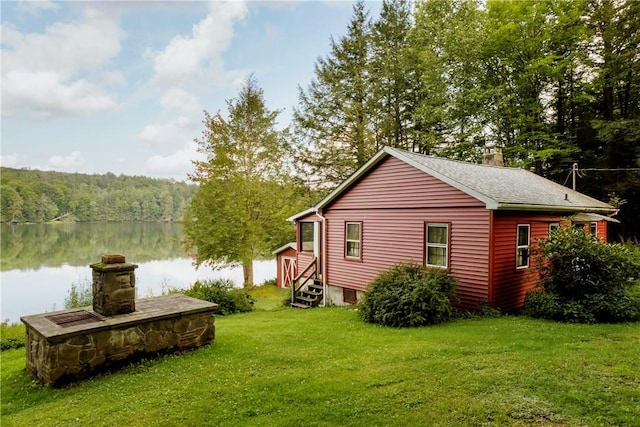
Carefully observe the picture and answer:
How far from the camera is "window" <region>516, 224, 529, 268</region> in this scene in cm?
1035

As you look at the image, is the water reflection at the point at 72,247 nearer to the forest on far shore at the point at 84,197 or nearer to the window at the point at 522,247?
the forest on far shore at the point at 84,197

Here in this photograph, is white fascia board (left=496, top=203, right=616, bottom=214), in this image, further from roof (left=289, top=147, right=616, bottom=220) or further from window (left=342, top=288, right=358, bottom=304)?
window (left=342, top=288, right=358, bottom=304)

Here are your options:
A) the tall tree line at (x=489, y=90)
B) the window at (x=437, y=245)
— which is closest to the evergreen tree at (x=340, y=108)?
the tall tree line at (x=489, y=90)

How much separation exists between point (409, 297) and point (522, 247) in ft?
12.8

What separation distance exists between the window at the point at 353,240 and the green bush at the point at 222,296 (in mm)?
4184

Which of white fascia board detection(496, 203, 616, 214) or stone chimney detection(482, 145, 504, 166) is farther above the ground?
stone chimney detection(482, 145, 504, 166)

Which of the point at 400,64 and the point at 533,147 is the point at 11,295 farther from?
the point at 533,147

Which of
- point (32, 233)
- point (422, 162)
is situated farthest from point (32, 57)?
point (32, 233)

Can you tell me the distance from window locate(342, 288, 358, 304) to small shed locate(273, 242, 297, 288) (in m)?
6.40

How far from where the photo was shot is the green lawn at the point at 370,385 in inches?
164

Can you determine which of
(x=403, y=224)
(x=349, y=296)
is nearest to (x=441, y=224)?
(x=403, y=224)

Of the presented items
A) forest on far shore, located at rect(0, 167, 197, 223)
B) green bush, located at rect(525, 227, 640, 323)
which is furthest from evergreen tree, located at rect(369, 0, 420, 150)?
forest on far shore, located at rect(0, 167, 197, 223)

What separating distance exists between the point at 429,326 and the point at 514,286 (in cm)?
327

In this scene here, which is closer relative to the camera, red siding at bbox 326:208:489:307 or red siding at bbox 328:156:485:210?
red siding at bbox 326:208:489:307
